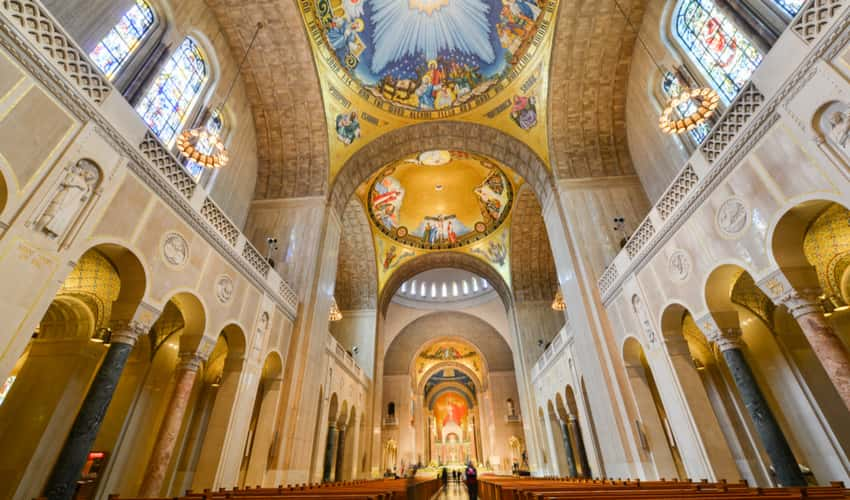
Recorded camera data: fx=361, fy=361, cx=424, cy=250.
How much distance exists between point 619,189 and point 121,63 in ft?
39.0

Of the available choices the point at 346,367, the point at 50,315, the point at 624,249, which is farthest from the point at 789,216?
the point at 346,367

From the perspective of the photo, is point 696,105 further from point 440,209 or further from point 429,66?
point 440,209

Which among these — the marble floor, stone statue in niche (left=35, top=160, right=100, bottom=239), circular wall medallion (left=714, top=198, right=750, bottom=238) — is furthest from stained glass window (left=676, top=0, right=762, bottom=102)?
the marble floor

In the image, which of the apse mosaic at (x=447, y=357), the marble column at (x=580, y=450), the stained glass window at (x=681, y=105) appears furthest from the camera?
the apse mosaic at (x=447, y=357)

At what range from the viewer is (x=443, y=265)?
2095 centimetres

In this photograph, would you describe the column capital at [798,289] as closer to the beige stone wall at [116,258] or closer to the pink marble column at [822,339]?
the pink marble column at [822,339]

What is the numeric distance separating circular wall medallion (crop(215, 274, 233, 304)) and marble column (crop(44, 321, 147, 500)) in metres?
1.62

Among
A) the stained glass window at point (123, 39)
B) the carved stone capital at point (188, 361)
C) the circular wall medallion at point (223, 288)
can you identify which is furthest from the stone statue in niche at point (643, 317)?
the stained glass window at point (123, 39)

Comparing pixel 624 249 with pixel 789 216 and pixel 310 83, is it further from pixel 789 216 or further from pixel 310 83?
pixel 310 83

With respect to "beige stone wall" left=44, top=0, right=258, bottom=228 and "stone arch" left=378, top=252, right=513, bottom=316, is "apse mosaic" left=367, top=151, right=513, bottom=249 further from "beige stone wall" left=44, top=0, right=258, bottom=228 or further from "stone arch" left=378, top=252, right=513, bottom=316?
"beige stone wall" left=44, top=0, right=258, bottom=228

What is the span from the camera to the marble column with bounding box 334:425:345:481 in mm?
14289

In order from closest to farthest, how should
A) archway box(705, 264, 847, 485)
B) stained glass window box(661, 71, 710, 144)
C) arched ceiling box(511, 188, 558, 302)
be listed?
archway box(705, 264, 847, 485)
stained glass window box(661, 71, 710, 144)
arched ceiling box(511, 188, 558, 302)

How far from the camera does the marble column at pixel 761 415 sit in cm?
484

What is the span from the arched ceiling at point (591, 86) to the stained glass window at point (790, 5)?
13.1ft
